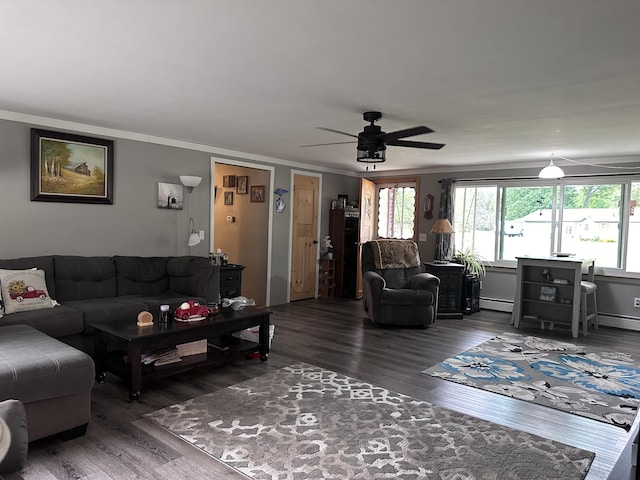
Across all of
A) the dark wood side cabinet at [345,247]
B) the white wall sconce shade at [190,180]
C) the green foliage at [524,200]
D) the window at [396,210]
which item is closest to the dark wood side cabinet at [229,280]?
the white wall sconce shade at [190,180]

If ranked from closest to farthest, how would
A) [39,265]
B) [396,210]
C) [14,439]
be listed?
[14,439] < [39,265] < [396,210]

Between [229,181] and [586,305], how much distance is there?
210 inches

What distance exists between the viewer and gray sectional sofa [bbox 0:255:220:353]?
3.63 meters

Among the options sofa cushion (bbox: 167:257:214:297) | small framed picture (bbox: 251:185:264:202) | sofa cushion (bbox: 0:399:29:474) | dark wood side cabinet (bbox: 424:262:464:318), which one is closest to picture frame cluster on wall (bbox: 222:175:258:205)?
small framed picture (bbox: 251:185:264:202)

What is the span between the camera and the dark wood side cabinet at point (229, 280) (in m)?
5.55

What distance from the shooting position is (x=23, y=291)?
3703 mm

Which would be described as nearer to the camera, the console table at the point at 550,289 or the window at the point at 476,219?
the console table at the point at 550,289

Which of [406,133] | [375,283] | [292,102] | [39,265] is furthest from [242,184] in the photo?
[406,133]

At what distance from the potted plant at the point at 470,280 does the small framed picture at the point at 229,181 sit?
3624mm

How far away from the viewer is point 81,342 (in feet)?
12.3

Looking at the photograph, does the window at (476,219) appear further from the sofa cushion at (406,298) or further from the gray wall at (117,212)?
the gray wall at (117,212)

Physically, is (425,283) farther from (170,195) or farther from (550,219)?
(170,195)

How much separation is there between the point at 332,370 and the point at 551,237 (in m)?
4.31

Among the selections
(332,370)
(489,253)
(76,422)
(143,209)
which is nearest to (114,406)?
(76,422)
